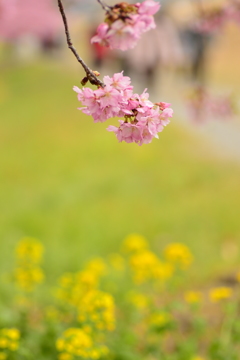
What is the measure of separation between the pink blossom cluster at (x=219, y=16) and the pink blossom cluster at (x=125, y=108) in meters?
2.72

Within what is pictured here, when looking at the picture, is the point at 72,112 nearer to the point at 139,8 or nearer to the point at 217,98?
the point at 217,98

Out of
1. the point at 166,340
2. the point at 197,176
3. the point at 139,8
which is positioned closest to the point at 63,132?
the point at 197,176

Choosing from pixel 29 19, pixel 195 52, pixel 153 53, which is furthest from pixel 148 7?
pixel 29 19

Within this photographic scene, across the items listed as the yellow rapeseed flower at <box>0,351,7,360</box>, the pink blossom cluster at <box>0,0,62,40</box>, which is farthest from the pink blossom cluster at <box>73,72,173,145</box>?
the pink blossom cluster at <box>0,0,62,40</box>

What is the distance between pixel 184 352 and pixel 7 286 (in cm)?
237

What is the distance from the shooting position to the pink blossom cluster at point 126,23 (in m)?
1.30

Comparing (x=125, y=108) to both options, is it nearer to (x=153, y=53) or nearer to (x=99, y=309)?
(x=99, y=309)

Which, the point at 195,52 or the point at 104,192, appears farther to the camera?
the point at 195,52

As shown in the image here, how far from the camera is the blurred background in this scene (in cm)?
560

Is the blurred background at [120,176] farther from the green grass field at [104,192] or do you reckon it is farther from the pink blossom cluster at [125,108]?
the pink blossom cluster at [125,108]

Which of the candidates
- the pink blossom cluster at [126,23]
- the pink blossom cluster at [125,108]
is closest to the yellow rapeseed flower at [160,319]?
the pink blossom cluster at [125,108]

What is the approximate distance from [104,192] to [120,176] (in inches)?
30.6

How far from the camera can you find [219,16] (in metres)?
4.09

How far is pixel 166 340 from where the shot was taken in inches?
149
